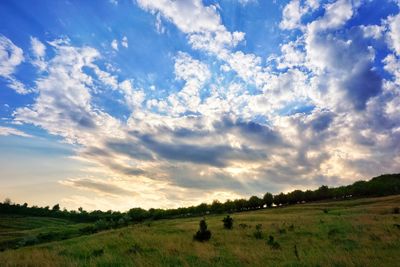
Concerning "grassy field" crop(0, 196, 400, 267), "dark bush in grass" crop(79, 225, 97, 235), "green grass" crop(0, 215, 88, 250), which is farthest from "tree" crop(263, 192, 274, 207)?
"grassy field" crop(0, 196, 400, 267)

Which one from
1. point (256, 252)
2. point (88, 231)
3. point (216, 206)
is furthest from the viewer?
point (216, 206)

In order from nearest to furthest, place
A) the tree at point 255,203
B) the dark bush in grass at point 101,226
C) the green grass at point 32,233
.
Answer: the green grass at point 32,233 → the dark bush in grass at point 101,226 → the tree at point 255,203

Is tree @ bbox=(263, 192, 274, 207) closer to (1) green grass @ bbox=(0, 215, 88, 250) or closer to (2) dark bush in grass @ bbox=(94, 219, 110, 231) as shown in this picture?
(1) green grass @ bbox=(0, 215, 88, 250)

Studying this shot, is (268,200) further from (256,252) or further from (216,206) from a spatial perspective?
(256,252)

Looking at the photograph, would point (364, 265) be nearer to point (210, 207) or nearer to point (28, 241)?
point (28, 241)

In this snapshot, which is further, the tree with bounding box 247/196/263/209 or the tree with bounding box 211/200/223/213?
the tree with bounding box 211/200/223/213

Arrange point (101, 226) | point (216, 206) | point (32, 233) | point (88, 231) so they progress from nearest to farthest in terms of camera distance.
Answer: point (88, 231)
point (101, 226)
point (32, 233)
point (216, 206)

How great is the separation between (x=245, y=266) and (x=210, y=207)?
490 ft

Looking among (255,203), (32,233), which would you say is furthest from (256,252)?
(255,203)

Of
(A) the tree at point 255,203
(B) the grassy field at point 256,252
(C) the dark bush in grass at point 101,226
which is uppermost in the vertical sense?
(A) the tree at point 255,203

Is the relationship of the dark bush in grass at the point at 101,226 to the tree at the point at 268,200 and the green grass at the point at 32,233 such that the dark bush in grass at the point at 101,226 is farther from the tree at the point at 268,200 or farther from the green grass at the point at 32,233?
the tree at the point at 268,200

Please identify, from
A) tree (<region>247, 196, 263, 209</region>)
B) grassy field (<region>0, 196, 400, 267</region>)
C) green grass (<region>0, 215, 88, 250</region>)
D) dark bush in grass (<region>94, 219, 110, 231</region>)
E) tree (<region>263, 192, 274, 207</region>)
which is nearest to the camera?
grassy field (<region>0, 196, 400, 267</region>)

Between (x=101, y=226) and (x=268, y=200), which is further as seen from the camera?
(x=268, y=200)

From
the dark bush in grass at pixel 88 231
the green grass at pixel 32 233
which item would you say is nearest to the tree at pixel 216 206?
the green grass at pixel 32 233
